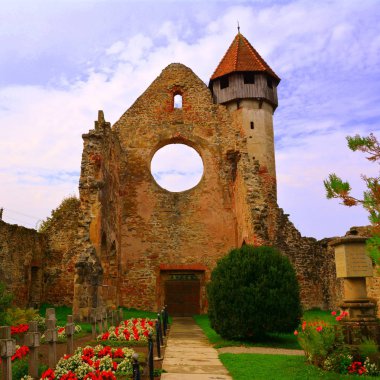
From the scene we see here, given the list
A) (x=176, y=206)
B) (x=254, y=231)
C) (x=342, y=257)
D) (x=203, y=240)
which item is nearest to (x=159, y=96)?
(x=176, y=206)

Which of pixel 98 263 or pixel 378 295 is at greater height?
pixel 98 263

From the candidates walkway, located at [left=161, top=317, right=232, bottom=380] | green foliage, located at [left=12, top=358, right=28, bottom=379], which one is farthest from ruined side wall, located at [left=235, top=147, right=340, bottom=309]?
green foliage, located at [left=12, top=358, right=28, bottom=379]

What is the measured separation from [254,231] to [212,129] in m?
6.19

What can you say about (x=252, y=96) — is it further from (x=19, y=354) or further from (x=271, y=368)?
(x=19, y=354)

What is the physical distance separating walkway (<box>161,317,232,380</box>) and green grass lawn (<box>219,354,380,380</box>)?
191 millimetres

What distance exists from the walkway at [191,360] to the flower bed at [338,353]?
154 centimetres

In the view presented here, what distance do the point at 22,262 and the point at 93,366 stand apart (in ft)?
40.7

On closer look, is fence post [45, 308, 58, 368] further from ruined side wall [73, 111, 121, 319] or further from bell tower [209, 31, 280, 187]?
bell tower [209, 31, 280, 187]

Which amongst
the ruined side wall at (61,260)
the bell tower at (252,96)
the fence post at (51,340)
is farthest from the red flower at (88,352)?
the bell tower at (252,96)

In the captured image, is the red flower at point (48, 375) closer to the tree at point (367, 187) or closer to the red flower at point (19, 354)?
the red flower at point (19, 354)

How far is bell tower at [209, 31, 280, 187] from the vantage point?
84.2ft

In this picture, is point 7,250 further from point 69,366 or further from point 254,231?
point 69,366

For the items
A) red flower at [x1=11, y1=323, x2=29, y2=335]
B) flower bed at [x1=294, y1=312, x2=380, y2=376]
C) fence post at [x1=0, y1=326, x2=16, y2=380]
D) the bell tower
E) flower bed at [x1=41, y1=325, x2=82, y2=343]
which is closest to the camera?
fence post at [x1=0, y1=326, x2=16, y2=380]

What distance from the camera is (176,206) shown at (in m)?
20.1
